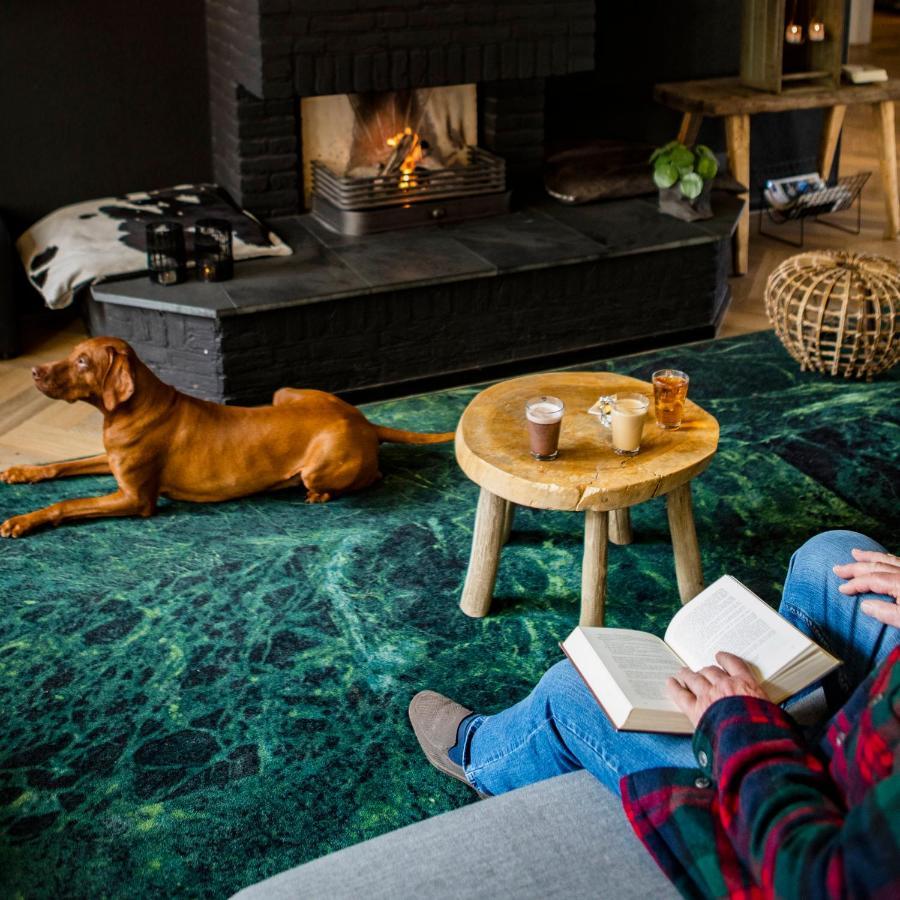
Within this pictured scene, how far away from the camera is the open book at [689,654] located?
162 cm

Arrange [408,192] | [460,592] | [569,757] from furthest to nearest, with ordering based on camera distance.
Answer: [408,192] → [460,592] → [569,757]

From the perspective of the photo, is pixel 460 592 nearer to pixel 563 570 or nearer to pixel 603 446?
pixel 563 570

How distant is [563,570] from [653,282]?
159 cm

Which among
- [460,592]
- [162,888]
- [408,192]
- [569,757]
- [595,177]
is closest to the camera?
[569,757]

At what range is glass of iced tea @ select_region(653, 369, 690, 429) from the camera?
250cm

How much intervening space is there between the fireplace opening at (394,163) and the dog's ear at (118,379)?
4.35 ft

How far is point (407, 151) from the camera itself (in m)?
4.11

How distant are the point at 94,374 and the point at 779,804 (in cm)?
207

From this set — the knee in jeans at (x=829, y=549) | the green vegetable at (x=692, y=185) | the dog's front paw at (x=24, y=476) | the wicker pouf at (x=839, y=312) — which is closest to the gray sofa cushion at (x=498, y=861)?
the knee in jeans at (x=829, y=549)

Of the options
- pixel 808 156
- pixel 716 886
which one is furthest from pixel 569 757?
pixel 808 156

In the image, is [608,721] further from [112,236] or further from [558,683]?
[112,236]

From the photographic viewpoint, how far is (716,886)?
135 centimetres

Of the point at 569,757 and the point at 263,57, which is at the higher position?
the point at 263,57

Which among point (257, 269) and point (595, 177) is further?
point (595, 177)
